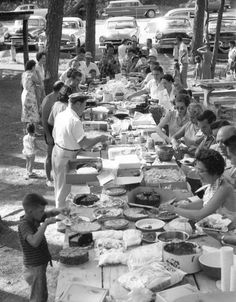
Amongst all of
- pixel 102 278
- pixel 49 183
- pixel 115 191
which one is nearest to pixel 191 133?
pixel 115 191

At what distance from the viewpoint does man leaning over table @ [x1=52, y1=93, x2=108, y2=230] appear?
20.1 feet

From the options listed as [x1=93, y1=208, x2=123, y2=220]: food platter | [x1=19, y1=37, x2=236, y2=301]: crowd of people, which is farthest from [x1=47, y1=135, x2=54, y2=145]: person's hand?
[x1=93, y1=208, x2=123, y2=220]: food platter

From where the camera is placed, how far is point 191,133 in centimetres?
739

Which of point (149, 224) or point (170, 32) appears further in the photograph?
point (170, 32)

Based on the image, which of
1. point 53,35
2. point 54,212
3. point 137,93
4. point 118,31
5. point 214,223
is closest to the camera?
point 214,223

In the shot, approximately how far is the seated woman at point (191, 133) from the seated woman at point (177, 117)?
21cm

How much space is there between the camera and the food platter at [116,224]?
439 cm

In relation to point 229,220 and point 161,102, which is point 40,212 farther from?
point 161,102


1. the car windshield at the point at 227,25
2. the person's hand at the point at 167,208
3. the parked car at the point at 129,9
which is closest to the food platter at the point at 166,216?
the person's hand at the point at 167,208

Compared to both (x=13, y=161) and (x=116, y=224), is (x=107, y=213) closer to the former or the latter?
(x=116, y=224)

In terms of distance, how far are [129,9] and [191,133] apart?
2915cm

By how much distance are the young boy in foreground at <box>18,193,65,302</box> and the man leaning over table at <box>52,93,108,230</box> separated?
1.79 m

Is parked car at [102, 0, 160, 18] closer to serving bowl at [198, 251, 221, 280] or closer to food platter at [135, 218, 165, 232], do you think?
food platter at [135, 218, 165, 232]

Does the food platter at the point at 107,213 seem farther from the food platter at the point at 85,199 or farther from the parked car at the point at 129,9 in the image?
the parked car at the point at 129,9
